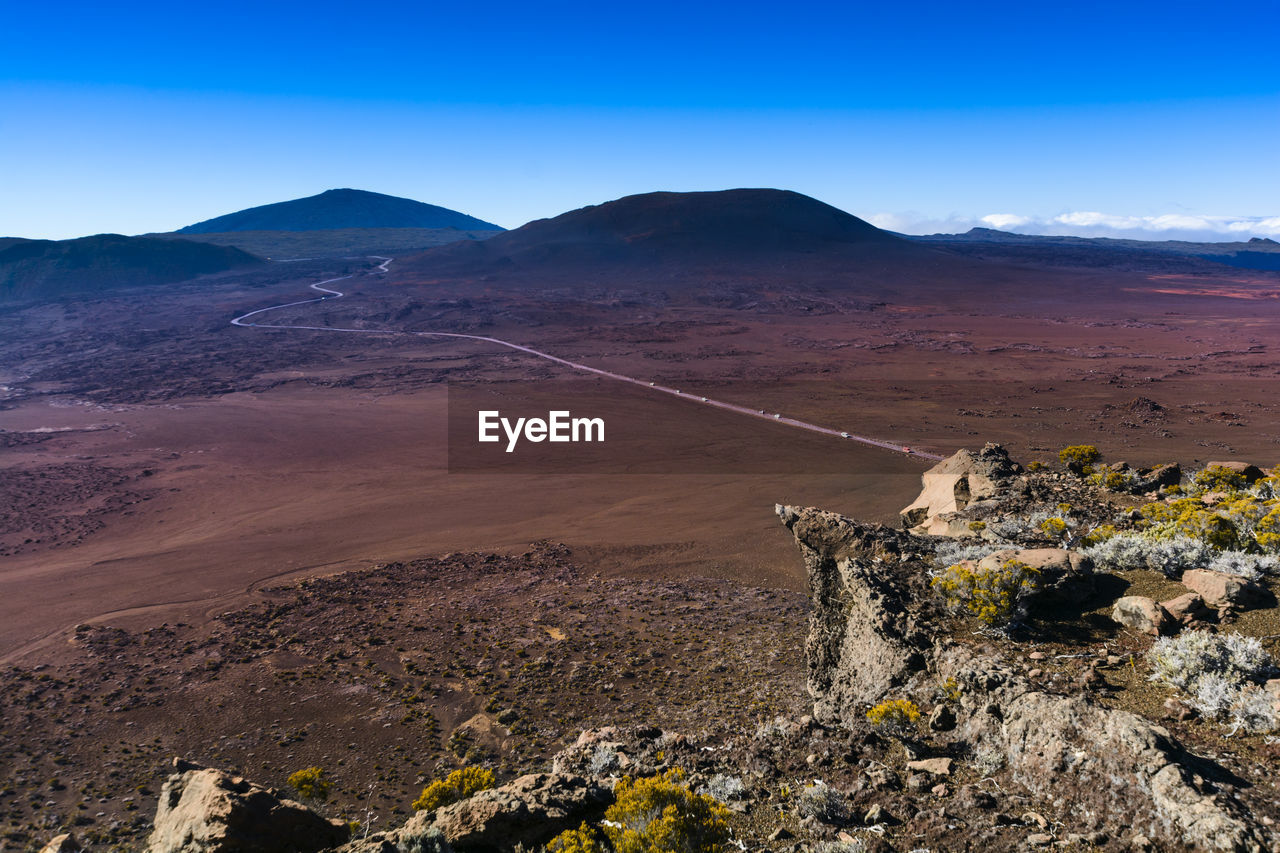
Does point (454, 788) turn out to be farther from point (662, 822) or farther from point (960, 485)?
point (960, 485)

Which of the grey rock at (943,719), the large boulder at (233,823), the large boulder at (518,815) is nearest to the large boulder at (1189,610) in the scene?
the grey rock at (943,719)

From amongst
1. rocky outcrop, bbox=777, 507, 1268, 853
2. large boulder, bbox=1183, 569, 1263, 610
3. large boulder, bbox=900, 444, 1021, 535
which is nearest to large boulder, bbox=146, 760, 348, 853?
rocky outcrop, bbox=777, 507, 1268, 853

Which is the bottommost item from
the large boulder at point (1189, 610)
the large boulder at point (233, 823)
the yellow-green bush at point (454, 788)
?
the yellow-green bush at point (454, 788)

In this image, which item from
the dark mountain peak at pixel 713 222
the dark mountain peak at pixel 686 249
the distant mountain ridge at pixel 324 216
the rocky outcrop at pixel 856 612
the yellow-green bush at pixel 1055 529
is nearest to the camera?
the rocky outcrop at pixel 856 612

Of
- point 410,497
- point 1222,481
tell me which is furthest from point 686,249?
point 1222,481

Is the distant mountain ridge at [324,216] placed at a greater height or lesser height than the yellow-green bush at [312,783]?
greater

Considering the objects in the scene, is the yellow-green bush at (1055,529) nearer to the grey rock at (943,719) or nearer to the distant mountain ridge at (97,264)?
the grey rock at (943,719)

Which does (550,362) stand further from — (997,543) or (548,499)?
(997,543)
